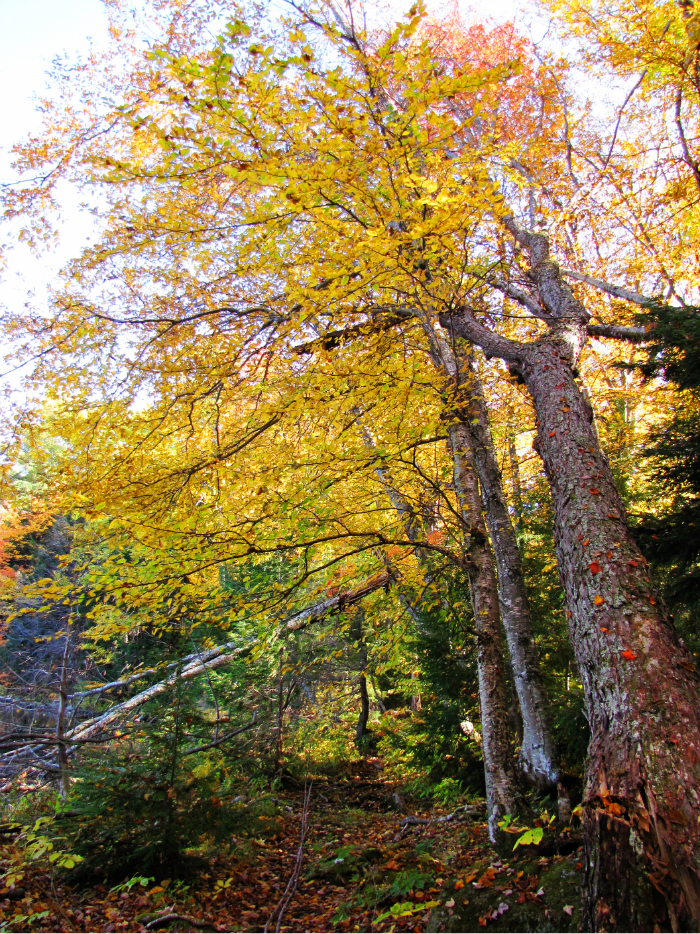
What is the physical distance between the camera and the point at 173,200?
178 inches

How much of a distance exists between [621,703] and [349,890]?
3.91 metres

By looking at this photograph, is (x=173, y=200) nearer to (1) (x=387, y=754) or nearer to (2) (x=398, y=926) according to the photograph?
(2) (x=398, y=926)

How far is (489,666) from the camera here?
162 inches

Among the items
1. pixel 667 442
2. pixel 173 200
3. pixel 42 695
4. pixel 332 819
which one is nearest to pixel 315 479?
pixel 173 200

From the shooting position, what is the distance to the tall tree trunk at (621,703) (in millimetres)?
1846

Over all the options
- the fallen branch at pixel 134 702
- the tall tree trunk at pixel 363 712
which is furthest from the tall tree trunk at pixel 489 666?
the tall tree trunk at pixel 363 712

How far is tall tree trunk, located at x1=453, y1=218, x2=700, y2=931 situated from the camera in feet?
6.06

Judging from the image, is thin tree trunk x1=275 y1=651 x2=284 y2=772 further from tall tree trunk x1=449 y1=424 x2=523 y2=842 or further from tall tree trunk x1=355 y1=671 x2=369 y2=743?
Result: tall tree trunk x1=449 y1=424 x2=523 y2=842

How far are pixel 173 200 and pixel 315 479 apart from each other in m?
3.23

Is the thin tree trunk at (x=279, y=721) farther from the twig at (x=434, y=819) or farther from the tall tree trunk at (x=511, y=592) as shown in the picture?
the tall tree trunk at (x=511, y=592)

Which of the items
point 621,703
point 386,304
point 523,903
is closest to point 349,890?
point 523,903

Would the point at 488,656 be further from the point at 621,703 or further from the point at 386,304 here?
the point at 386,304

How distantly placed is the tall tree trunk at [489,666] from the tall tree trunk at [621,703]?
0.99 m

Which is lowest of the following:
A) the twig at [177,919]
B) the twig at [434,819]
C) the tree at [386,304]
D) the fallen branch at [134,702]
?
the twig at [434,819]
